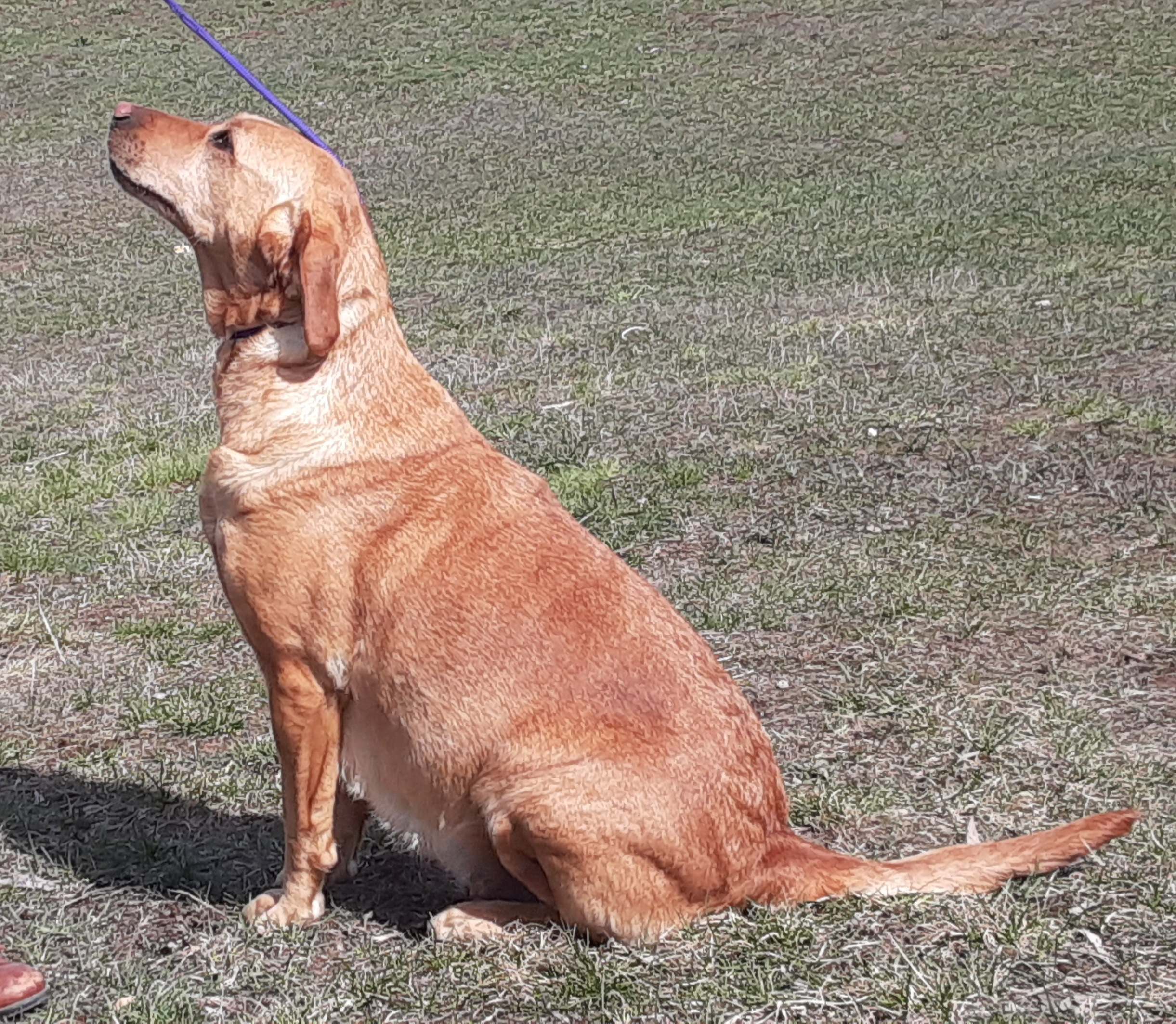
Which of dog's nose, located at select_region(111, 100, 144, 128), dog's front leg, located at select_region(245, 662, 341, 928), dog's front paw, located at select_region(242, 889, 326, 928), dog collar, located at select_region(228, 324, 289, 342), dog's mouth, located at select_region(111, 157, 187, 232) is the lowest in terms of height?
dog's front paw, located at select_region(242, 889, 326, 928)

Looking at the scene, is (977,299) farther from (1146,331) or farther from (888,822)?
(888,822)

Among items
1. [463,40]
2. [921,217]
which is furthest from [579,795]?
[463,40]

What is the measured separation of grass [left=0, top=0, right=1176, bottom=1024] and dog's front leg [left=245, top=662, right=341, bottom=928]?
0.31 ft

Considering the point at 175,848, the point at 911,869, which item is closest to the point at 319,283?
the point at 175,848

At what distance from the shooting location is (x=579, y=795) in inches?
125

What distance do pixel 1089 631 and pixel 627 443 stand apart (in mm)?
2671

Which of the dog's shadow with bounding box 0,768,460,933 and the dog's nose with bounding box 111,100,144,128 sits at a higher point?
the dog's nose with bounding box 111,100,144,128

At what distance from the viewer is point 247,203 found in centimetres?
351

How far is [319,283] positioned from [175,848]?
158 cm

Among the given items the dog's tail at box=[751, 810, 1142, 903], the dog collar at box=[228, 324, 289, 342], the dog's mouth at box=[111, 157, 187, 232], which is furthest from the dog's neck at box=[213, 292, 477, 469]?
the dog's tail at box=[751, 810, 1142, 903]

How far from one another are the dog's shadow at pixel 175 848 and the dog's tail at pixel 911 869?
860 mm

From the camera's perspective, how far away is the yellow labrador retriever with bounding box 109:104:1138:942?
326 cm

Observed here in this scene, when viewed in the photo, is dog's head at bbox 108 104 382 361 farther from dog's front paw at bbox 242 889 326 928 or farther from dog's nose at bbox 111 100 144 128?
dog's front paw at bbox 242 889 326 928

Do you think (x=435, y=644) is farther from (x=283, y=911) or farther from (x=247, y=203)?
(x=247, y=203)
